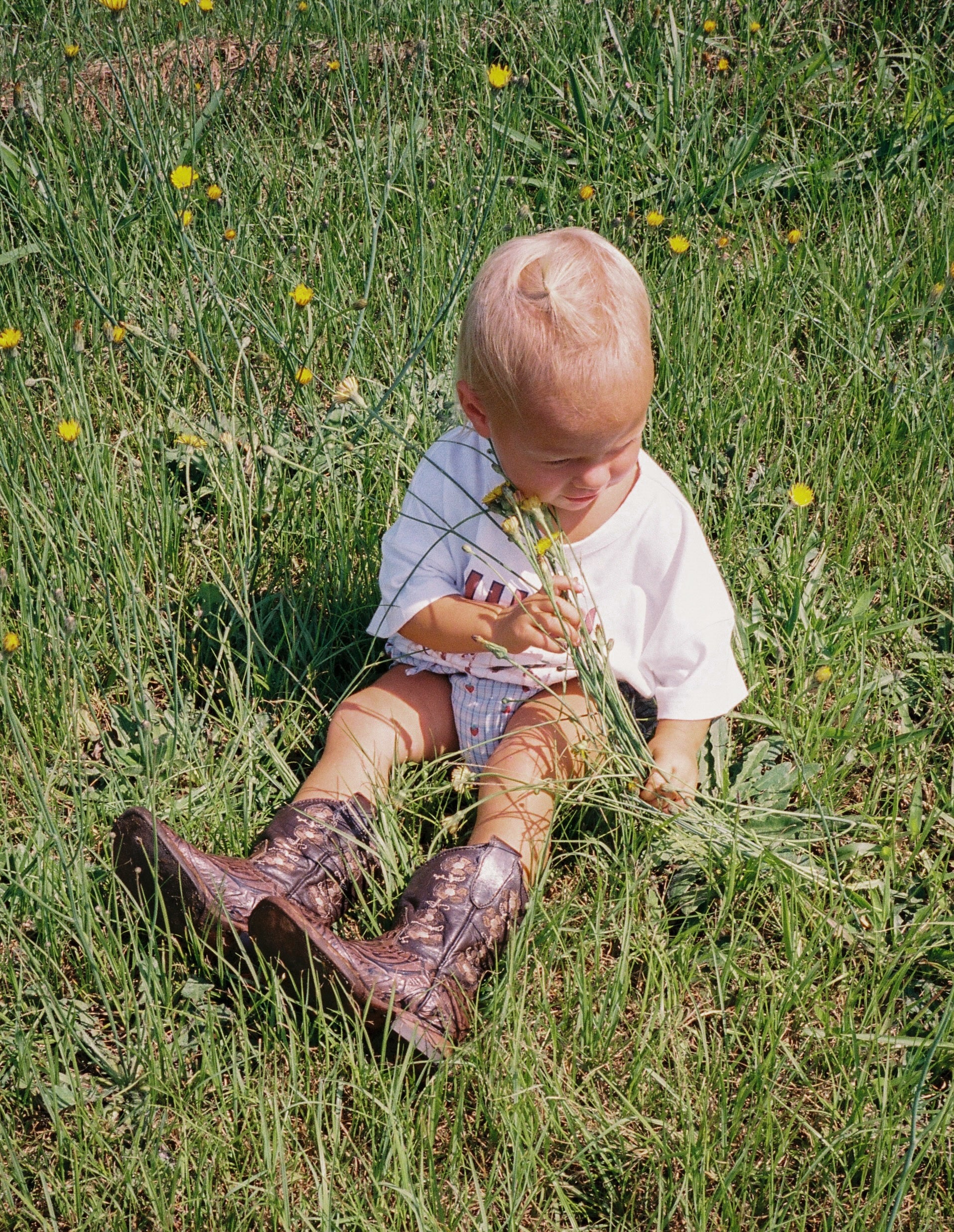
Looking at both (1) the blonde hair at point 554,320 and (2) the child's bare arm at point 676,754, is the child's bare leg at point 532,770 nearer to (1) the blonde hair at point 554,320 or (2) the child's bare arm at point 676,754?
(2) the child's bare arm at point 676,754

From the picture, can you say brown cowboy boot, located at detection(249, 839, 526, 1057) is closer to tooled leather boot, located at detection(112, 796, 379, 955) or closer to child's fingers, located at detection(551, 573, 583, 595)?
tooled leather boot, located at detection(112, 796, 379, 955)

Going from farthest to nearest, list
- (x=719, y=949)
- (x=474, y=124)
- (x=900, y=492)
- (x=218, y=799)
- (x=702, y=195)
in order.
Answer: (x=474, y=124) → (x=702, y=195) → (x=900, y=492) → (x=218, y=799) → (x=719, y=949)

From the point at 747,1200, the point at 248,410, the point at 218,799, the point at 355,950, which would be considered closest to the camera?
the point at 747,1200

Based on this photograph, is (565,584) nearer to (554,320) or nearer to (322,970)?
(554,320)

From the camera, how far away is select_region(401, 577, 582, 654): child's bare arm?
1.54 meters

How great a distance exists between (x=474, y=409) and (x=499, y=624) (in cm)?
30

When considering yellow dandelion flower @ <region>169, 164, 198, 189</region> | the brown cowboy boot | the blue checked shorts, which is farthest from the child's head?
yellow dandelion flower @ <region>169, 164, 198, 189</region>

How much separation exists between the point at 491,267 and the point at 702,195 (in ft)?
4.74

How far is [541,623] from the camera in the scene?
5.11 ft

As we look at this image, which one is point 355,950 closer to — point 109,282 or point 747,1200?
point 747,1200

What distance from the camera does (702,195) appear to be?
8.82 feet

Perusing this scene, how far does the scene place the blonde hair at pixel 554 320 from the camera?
4.47ft

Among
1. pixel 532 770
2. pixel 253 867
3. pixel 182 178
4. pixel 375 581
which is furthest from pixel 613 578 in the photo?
pixel 182 178

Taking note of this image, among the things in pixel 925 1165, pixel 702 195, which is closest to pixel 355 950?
pixel 925 1165
